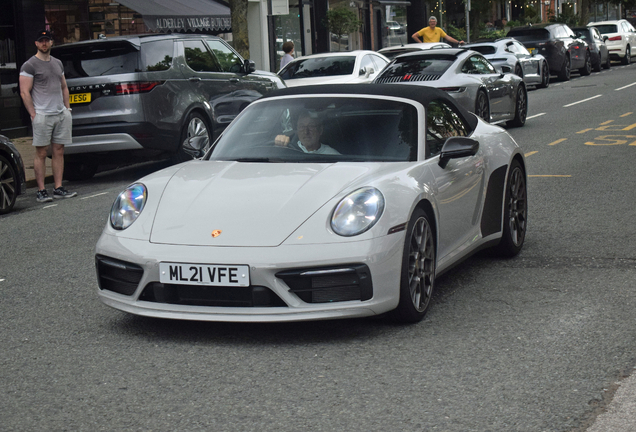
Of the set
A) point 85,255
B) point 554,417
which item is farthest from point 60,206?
point 554,417

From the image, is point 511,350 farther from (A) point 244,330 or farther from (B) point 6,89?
(B) point 6,89

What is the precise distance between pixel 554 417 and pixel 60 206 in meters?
7.75

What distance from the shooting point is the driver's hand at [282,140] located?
5668 mm

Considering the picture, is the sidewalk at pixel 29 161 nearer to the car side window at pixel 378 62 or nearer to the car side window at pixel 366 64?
the car side window at pixel 366 64

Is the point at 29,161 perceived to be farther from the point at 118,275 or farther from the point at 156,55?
the point at 118,275

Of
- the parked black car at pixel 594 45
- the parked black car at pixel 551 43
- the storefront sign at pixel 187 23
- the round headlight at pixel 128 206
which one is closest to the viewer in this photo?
the round headlight at pixel 128 206

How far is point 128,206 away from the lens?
5.08 meters

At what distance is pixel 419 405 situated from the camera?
3.76 metres

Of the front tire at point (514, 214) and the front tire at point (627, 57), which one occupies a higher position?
the front tire at point (627, 57)

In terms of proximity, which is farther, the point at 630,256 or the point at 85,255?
the point at 85,255

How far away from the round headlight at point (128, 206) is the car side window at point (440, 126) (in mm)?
1657

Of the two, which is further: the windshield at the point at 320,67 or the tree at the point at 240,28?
the tree at the point at 240,28

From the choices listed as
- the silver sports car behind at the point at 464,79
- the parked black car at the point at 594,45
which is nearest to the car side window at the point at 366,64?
the silver sports car behind at the point at 464,79

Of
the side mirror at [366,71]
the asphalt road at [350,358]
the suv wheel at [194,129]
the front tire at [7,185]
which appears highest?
the side mirror at [366,71]
